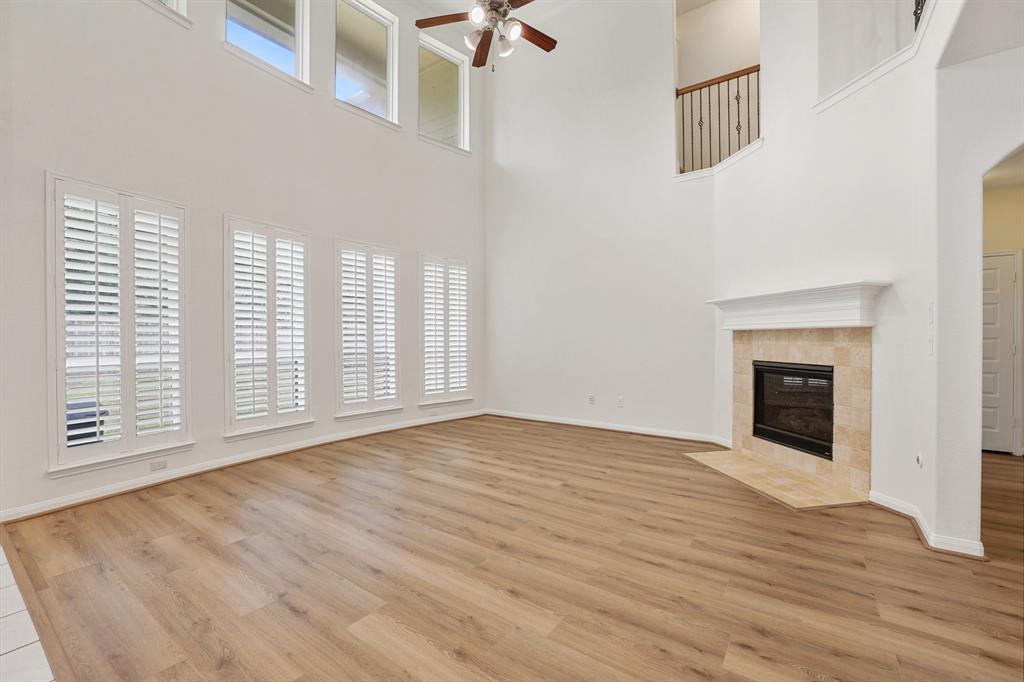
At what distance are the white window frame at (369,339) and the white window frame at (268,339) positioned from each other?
1.19ft

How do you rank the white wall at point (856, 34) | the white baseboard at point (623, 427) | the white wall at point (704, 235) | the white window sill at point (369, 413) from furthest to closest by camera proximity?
the white window sill at point (369, 413) < the white baseboard at point (623, 427) < the white wall at point (856, 34) < the white wall at point (704, 235)

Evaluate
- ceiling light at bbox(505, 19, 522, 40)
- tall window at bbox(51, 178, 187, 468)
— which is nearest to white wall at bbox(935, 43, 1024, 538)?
ceiling light at bbox(505, 19, 522, 40)

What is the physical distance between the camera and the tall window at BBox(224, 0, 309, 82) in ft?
15.3

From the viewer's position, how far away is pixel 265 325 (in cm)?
477

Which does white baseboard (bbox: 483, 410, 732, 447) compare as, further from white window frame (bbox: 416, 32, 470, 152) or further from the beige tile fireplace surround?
white window frame (bbox: 416, 32, 470, 152)

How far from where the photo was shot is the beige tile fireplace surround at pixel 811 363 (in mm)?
3480

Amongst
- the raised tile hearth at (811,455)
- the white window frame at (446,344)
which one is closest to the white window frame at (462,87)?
the white window frame at (446,344)

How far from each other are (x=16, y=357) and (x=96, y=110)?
2.00 meters

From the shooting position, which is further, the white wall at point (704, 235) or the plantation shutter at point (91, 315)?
the plantation shutter at point (91, 315)

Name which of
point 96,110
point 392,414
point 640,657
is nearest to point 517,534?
point 640,657

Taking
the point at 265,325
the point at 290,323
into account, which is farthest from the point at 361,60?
the point at 265,325

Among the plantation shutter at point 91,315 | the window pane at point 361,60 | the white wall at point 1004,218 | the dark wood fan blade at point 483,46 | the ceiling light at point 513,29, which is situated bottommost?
the plantation shutter at point 91,315

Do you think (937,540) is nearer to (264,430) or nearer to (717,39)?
(264,430)

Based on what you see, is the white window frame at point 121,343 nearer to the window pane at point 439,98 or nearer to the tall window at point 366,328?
the tall window at point 366,328
